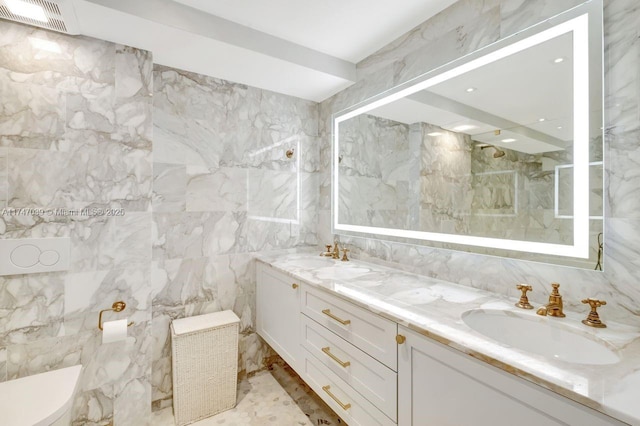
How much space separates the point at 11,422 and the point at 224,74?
7.29 feet

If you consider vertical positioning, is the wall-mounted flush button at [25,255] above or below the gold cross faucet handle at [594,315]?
above

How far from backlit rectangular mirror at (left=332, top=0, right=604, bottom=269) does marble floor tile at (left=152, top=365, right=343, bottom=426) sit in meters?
1.30

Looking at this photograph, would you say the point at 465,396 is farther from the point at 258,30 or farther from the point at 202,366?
the point at 258,30

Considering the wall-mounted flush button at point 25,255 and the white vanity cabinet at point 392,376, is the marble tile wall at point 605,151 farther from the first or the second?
the wall-mounted flush button at point 25,255

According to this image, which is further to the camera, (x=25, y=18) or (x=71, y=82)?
(x=71, y=82)

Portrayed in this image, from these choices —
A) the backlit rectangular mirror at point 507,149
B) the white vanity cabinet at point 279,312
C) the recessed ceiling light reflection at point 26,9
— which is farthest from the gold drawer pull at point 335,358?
the recessed ceiling light reflection at point 26,9

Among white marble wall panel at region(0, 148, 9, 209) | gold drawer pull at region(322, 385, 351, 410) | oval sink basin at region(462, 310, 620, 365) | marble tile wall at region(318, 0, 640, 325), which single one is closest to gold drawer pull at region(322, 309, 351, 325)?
gold drawer pull at region(322, 385, 351, 410)

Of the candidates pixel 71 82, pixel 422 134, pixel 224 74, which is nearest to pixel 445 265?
pixel 422 134

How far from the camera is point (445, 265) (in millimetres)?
1645

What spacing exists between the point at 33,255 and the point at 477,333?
7.20 feet

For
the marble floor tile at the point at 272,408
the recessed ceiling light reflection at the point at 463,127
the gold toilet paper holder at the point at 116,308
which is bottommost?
the marble floor tile at the point at 272,408

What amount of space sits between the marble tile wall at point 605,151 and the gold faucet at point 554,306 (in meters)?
0.09

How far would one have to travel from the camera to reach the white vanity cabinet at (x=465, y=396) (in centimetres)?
72

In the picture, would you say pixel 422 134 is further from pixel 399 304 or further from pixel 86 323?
pixel 86 323
